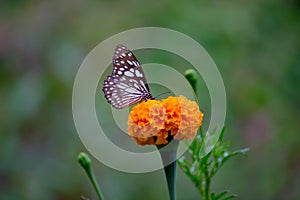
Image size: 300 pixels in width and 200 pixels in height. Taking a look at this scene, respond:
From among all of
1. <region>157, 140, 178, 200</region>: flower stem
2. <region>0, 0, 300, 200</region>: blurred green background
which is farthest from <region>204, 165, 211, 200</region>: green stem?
<region>0, 0, 300, 200</region>: blurred green background

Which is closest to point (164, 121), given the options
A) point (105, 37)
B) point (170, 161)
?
point (170, 161)

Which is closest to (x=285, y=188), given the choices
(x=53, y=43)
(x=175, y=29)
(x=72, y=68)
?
(x=175, y=29)

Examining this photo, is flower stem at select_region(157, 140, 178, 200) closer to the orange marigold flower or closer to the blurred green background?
the orange marigold flower

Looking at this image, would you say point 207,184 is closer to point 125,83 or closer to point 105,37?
point 125,83

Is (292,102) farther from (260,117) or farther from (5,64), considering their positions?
(5,64)

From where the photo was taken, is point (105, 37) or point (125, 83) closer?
point (125, 83)
